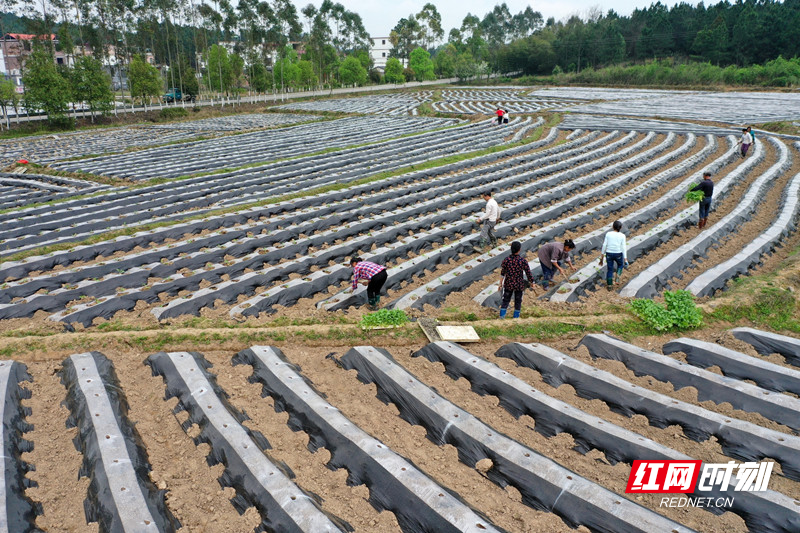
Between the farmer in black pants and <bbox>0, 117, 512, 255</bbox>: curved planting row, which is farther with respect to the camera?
the farmer in black pants

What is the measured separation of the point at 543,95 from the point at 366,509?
6293cm

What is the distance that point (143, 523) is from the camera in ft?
13.3

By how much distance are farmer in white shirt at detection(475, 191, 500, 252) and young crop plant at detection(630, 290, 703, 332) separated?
4708 millimetres

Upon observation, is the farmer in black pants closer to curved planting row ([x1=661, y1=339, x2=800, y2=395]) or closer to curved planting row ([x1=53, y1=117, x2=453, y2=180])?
curved planting row ([x1=661, y1=339, x2=800, y2=395])

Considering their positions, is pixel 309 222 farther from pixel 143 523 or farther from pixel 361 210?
pixel 143 523

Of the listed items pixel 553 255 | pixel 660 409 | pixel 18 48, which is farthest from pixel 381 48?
pixel 660 409

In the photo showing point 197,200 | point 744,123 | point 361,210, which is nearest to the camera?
point 361,210

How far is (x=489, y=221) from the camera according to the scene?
39.4ft

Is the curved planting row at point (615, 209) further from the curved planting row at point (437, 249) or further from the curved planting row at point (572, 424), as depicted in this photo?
the curved planting row at point (572, 424)

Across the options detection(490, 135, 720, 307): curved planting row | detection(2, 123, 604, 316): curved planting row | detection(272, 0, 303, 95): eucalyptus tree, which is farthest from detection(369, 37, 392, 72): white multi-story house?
detection(2, 123, 604, 316): curved planting row

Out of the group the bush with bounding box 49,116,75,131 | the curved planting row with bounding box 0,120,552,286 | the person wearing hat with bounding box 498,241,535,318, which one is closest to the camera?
the person wearing hat with bounding box 498,241,535,318

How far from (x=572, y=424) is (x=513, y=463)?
3.39 feet

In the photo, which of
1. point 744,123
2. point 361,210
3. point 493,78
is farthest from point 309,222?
point 493,78

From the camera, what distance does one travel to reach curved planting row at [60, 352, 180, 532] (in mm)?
4156
